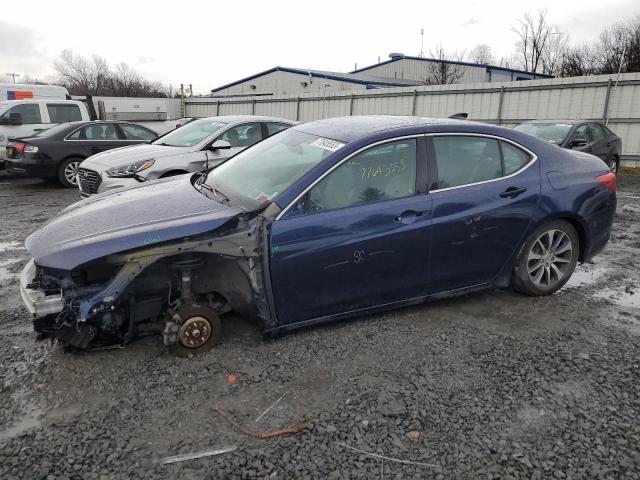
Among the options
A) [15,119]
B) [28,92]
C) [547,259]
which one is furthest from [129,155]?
[28,92]

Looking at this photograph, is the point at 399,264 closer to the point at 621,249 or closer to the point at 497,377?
the point at 497,377

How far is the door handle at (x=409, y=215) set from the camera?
3.65 m

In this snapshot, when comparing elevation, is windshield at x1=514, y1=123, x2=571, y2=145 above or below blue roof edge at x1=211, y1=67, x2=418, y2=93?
below

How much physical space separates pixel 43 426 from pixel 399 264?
2.44 m

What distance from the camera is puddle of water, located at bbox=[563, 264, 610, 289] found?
495cm

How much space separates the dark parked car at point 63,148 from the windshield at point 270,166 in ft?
23.7

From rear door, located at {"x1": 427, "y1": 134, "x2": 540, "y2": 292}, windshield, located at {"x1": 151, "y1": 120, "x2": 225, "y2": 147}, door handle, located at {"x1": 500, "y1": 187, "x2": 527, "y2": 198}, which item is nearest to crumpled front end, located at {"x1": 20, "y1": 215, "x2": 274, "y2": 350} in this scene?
rear door, located at {"x1": 427, "y1": 134, "x2": 540, "y2": 292}

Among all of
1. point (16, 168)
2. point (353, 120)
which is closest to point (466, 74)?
point (16, 168)

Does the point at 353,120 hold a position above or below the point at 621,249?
above

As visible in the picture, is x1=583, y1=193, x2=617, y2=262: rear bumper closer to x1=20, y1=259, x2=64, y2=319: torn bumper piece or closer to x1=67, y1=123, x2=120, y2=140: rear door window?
x1=20, y1=259, x2=64, y2=319: torn bumper piece

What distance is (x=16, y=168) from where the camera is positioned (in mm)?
10430

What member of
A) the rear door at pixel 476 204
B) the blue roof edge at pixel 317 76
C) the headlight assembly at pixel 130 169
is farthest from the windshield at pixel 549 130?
the blue roof edge at pixel 317 76

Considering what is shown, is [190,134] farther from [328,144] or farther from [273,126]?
[328,144]

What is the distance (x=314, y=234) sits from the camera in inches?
133
